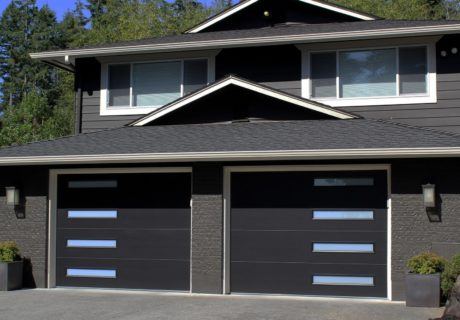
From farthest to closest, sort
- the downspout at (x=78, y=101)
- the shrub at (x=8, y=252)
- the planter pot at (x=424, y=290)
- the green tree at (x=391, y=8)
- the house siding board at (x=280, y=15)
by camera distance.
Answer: the green tree at (x=391, y=8) → the house siding board at (x=280, y=15) → the downspout at (x=78, y=101) → the shrub at (x=8, y=252) → the planter pot at (x=424, y=290)

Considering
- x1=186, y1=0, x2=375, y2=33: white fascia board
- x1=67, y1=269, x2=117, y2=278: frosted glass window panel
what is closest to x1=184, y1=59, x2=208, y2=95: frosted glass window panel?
x1=186, y1=0, x2=375, y2=33: white fascia board

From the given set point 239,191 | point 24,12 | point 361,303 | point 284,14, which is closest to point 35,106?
point 284,14

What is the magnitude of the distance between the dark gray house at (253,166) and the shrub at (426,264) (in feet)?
1.65

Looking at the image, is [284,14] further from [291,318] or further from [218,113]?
[291,318]

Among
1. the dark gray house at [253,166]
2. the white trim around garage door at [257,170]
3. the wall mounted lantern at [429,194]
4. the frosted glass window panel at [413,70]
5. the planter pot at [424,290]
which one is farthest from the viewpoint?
the frosted glass window panel at [413,70]

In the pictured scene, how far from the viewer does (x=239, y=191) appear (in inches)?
534

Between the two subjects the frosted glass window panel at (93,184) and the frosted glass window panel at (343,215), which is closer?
the frosted glass window panel at (343,215)

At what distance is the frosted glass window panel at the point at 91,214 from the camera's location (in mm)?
14336

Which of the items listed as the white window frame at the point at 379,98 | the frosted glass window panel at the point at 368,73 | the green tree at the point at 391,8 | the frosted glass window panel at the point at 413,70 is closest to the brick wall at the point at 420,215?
the white window frame at the point at 379,98

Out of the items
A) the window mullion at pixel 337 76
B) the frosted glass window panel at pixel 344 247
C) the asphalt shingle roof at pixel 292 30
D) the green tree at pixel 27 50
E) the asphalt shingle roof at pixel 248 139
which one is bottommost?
the frosted glass window panel at pixel 344 247

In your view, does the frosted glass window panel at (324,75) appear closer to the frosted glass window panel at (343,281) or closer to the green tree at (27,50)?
the frosted glass window panel at (343,281)

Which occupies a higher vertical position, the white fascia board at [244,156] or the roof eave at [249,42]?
the roof eave at [249,42]

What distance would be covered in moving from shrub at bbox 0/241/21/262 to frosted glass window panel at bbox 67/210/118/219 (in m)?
1.33

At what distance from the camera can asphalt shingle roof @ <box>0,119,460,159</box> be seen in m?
12.6
